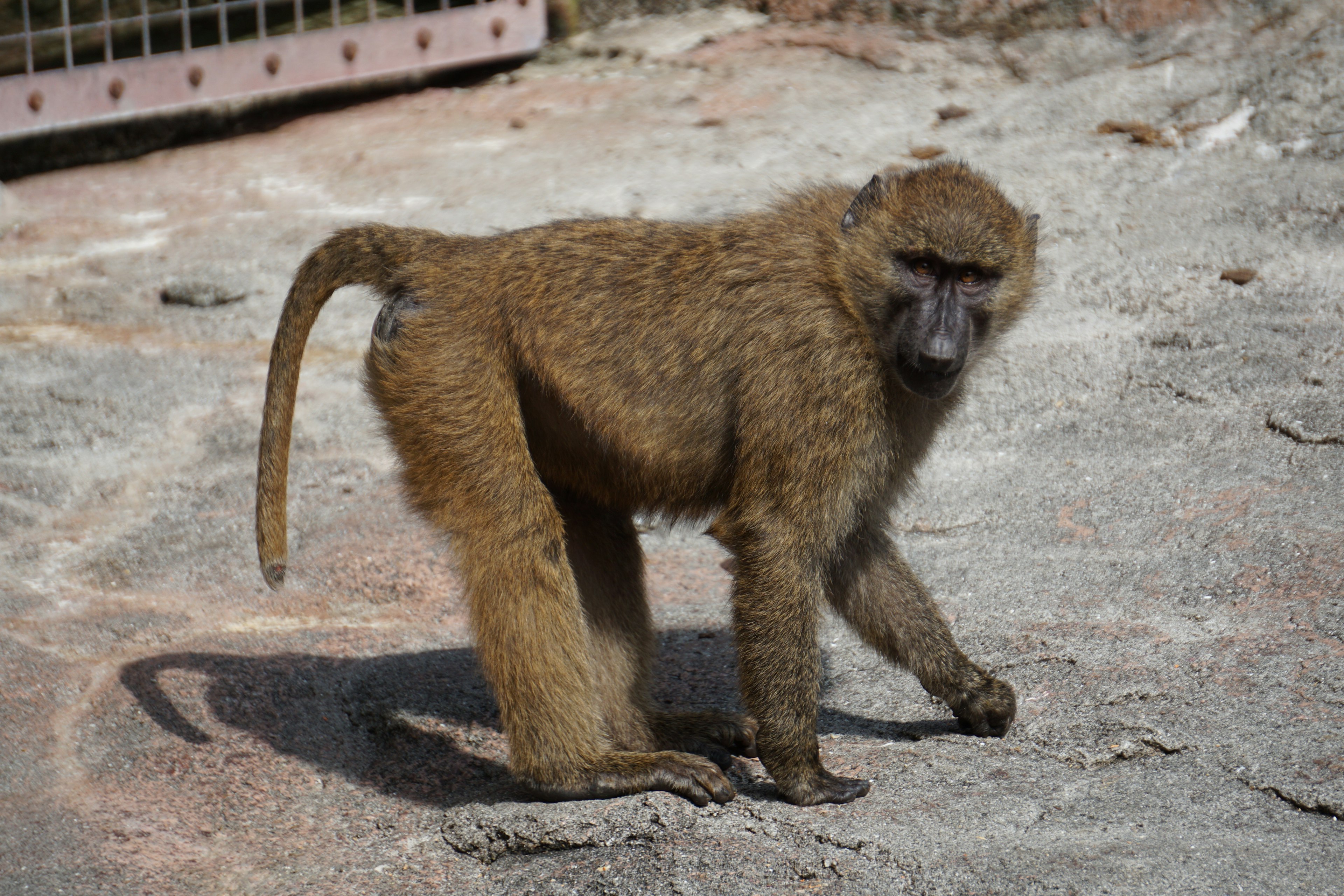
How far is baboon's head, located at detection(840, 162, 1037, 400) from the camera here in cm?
340

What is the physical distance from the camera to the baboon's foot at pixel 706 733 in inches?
156

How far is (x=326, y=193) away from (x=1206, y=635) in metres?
5.55

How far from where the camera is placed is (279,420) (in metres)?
3.71

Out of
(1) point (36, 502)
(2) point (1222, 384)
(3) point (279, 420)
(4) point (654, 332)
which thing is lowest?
(1) point (36, 502)

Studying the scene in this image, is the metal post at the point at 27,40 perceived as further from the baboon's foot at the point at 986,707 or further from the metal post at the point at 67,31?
the baboon's foot at the point at 986,707

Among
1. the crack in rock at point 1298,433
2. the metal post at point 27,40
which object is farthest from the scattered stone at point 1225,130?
the metal post at point 27,40

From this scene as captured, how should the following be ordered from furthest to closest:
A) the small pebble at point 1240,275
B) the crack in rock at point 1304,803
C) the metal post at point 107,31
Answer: the metal post at point 107,31 → the small pebble at point 1240,275 → the crack in rock at point 1304,803

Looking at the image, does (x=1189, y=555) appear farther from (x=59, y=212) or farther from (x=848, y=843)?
(x=59, y=212)

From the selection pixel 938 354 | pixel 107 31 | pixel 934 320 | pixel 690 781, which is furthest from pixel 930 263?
pixel 107 31

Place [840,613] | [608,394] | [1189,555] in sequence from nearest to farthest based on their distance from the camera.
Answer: [608,394]
[840,613]
[1189,555]

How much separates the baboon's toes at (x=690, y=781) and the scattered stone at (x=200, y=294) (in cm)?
415

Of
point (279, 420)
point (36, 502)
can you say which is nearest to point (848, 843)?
point (279, 420)

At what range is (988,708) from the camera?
12.2ft

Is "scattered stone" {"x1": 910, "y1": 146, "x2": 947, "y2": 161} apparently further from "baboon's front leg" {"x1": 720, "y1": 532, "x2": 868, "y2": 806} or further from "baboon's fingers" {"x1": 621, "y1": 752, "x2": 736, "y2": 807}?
"baboon's fingers" {"x1": 621, "y1": 752, "x2": 736, "y2": 807}
